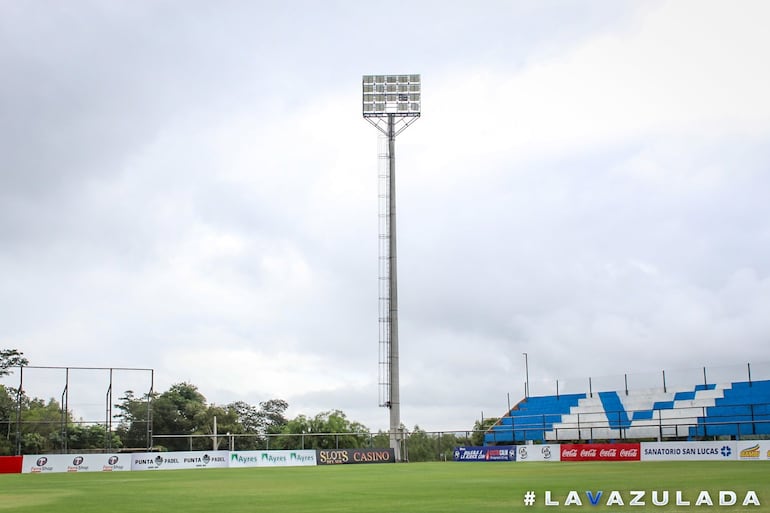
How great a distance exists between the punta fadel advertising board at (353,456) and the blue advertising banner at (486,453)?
17.1 ft

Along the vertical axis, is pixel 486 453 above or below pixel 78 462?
above

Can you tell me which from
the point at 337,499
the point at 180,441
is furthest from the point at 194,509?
the point at 180,441

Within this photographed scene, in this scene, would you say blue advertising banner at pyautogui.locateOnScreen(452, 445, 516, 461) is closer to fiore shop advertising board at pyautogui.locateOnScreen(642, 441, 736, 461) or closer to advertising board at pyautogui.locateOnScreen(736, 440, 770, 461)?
fiore shop advertising board at pyautogui.locateOnScreen(642, 441, 736, 461)

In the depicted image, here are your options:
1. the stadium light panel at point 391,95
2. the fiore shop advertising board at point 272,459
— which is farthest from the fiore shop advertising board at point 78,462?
the stadium light panel at point 391,95

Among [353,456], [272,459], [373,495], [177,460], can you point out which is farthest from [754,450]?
[177,460]

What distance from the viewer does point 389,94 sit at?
67625 millimetres

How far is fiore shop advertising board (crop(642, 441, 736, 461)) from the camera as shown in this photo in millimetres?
41688

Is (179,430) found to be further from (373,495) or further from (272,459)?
(373,495)

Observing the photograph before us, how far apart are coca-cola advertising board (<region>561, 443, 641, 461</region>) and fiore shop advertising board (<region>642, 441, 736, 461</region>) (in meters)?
0.65

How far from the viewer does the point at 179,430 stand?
313 feet

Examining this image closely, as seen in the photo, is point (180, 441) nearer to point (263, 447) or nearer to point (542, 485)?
point (263, 447)

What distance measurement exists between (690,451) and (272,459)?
25.8m

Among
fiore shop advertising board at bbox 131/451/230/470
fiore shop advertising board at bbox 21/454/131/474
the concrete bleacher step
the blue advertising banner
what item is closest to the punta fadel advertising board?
the blue advertising banner

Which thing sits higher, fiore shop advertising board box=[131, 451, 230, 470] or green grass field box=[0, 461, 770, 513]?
green grass field box=[0, 461, 770, 513]
